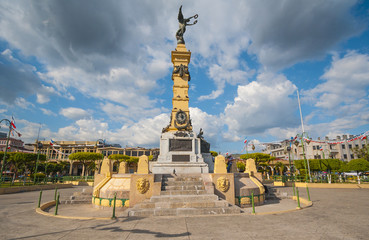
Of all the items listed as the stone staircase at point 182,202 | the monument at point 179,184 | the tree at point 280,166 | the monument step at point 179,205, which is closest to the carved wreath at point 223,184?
the monument at point 179,184

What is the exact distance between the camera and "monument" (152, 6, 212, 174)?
1672 centimetres

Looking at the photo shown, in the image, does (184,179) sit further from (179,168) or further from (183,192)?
(179,168)

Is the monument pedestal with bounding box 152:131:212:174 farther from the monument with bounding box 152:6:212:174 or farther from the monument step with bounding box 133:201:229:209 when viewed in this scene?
the monument step with bounding box 133:201:229:209

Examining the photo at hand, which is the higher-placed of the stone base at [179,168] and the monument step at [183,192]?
the stone base at [179,168]

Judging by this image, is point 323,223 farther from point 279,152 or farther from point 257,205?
point 279,152

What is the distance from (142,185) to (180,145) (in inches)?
292

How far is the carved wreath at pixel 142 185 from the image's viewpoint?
36.1ft

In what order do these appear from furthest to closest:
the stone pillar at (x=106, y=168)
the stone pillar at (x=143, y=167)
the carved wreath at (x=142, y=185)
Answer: the stone pillar at (x=106, y=168)
the stone pillar at (x=143, y=167)
the carved wreath at (x=142, y=185)

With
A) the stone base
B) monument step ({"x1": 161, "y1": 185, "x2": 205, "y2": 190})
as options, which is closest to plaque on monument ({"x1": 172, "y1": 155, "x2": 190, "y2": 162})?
the stone base

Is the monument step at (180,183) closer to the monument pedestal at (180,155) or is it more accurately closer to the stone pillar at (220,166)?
the stone pillar at (220,166)

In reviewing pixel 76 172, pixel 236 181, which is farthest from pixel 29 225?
pixel 76 172

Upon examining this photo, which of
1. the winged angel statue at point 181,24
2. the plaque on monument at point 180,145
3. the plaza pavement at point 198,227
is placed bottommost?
the plaza pavement at point 198,227

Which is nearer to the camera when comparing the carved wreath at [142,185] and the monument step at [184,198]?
the monument step at [184,198]

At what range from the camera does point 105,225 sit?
25.2 feet
